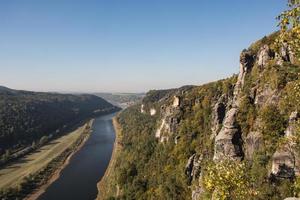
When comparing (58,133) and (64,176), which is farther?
(58,133)

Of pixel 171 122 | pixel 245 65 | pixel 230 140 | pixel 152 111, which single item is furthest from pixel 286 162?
pixel 152 111

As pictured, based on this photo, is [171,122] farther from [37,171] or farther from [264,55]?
[37,171]

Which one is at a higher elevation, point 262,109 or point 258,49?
point 258,49

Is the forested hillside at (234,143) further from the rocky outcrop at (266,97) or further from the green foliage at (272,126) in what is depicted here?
the green foliage at (272,126)

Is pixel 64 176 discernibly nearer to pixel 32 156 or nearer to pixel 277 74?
pixel 32 156

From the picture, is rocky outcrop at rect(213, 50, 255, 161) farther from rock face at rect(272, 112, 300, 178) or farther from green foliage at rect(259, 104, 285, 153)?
rock face at rect(272, 112, 300, 178)

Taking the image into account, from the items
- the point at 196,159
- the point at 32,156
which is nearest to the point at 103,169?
the point at 32,156

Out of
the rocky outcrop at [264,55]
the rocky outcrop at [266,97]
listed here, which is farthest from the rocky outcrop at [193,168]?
the rocky outcrop at [264,55]

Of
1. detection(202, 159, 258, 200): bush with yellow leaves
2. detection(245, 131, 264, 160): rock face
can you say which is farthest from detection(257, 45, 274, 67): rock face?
detection(202, 159, 258, 200): bush with yellow leaves
